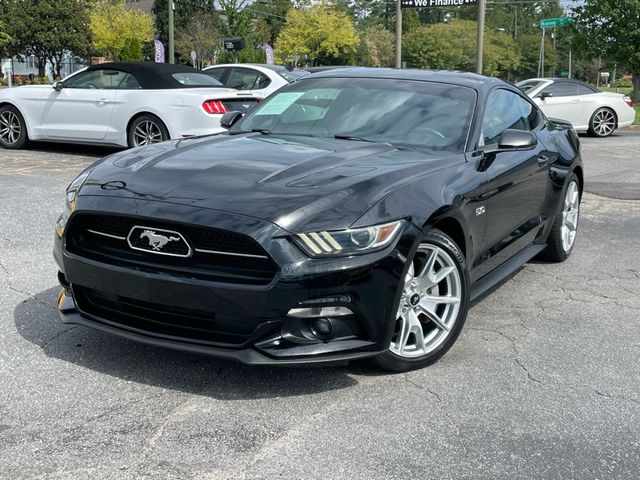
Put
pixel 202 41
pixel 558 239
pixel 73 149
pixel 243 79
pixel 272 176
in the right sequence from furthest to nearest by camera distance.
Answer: pixel 202 41 < pixel 243 79 < pixel 73 149 < pixel 558 239 < pixel 272 176

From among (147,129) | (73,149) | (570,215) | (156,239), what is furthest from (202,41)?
(156,239)

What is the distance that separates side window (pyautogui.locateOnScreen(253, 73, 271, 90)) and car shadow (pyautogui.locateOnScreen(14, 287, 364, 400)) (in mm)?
9988

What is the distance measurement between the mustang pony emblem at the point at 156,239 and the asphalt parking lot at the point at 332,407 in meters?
0.66

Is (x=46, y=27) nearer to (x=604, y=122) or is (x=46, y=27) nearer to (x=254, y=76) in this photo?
(x=254, y=76)

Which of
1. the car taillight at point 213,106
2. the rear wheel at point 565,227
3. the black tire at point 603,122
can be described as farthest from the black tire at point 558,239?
the black tire at point 603,122

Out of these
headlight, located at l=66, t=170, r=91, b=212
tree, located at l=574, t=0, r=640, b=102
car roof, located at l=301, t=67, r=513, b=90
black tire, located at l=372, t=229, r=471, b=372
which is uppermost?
tree, located at l=574, t=0, r=640, b=102

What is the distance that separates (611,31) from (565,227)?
86.9 ft

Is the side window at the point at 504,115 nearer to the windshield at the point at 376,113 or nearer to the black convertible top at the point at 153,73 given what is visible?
the windshield at the point at 376,113

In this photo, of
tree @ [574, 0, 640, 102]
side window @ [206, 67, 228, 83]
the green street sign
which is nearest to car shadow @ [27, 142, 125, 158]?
side window @ [206, 67, 228, 83]

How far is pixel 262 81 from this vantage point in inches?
535

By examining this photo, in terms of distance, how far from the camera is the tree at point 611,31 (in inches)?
1109

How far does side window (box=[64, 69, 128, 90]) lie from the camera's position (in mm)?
10789

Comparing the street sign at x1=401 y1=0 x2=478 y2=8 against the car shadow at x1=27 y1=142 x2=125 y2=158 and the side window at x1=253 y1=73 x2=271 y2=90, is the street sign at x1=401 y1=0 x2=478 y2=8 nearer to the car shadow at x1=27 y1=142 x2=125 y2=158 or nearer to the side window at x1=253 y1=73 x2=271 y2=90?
the side window at x1=253 y1=73 x2=271 y2=90

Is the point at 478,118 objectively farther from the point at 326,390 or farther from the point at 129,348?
the point at 129,348
